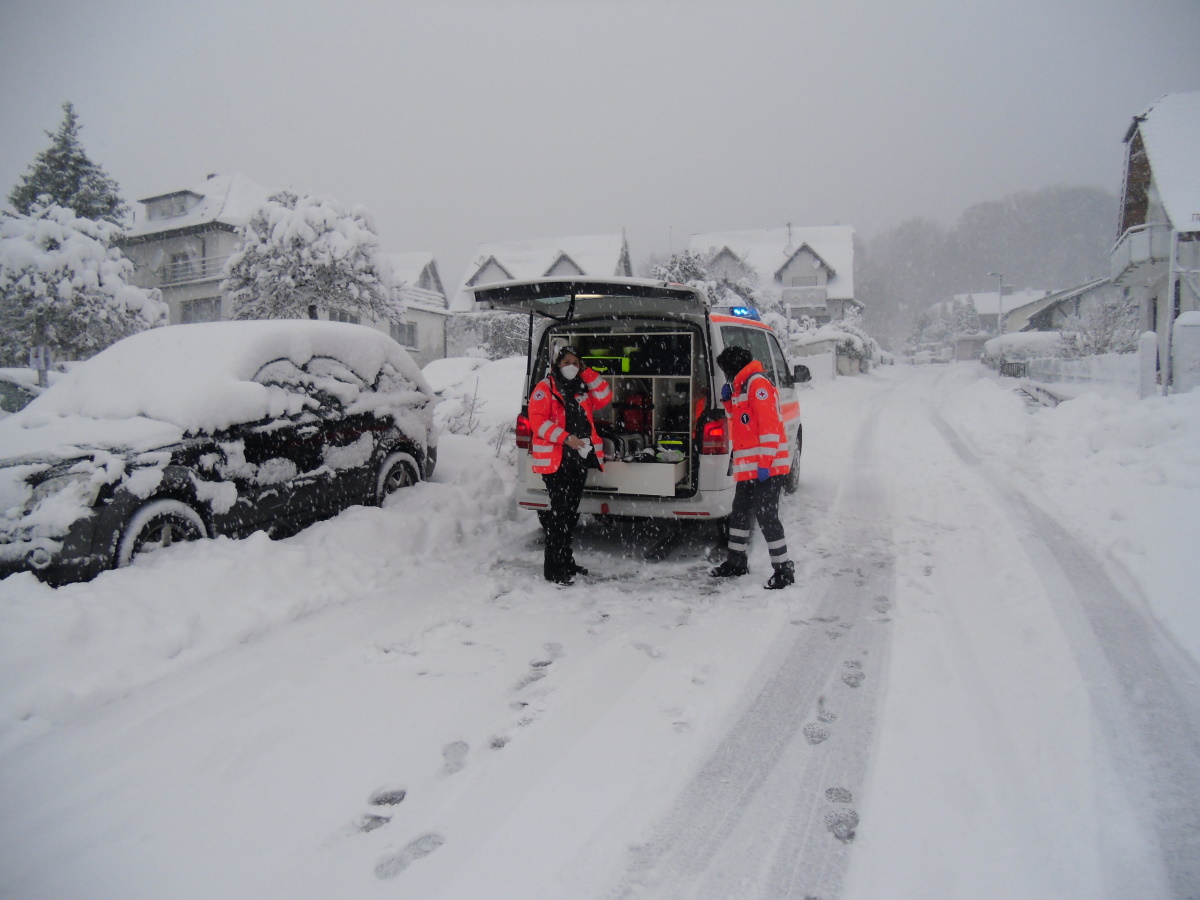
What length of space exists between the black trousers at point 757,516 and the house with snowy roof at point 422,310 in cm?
2722

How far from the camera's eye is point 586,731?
2.98 m

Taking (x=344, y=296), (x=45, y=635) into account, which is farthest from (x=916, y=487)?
(x=344, y=296)

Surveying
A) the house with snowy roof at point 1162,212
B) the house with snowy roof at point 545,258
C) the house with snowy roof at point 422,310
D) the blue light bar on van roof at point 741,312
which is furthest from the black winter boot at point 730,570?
the house with snowy roof at point 545,258

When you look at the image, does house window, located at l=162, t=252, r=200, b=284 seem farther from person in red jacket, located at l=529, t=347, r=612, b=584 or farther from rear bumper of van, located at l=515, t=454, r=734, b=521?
person in red jacket, located at l=529, t=347, r=612, b=584

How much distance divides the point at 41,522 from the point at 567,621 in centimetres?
302

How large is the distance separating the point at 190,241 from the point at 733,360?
3244 centimetres

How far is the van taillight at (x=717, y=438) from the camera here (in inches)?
205

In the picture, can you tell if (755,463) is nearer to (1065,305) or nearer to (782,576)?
(782,576)

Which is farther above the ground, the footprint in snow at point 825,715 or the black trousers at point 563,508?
the black trousers at point 563,508

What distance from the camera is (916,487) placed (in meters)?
8.12

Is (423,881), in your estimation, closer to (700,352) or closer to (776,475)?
(776,475)

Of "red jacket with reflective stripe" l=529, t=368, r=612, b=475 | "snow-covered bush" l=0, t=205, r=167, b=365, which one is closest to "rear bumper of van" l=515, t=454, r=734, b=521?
"red jacket with reflective stripe" l=529, t=368, r=612, b=475

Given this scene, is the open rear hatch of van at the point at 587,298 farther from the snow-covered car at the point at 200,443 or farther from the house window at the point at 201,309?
the house window at the point at 201,309

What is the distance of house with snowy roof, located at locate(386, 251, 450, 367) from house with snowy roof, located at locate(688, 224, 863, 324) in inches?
703
